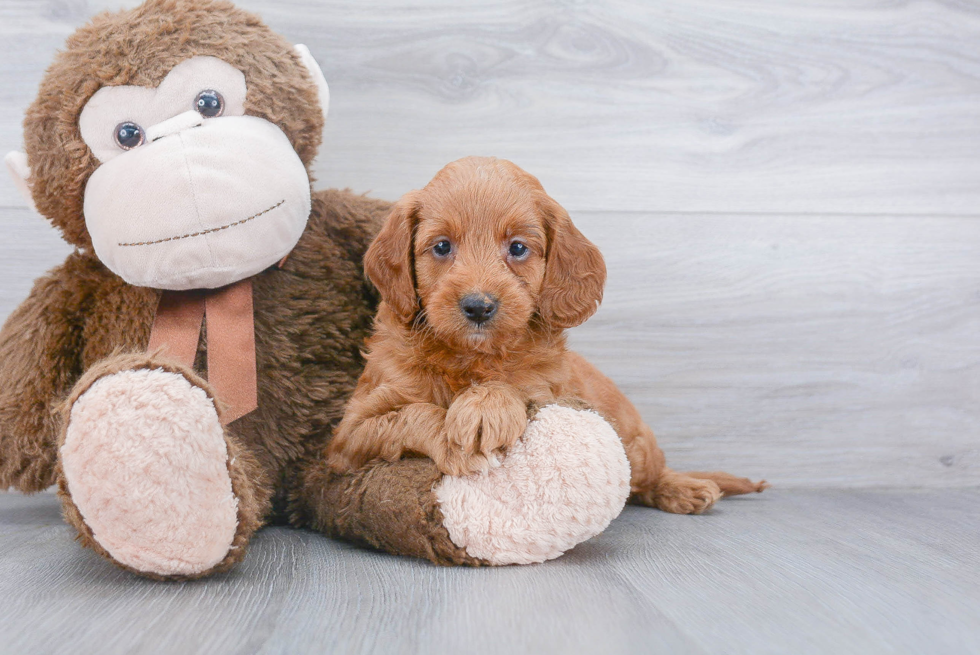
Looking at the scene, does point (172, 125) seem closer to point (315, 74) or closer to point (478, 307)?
point (315, 74)

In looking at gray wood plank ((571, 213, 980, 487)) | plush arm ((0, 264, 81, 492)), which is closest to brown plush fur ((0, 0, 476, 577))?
plush arm ((0, 264, 81, 492))

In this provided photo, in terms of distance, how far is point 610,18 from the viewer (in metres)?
2.15

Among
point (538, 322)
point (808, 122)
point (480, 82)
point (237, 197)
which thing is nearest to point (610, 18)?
point (480, 82)

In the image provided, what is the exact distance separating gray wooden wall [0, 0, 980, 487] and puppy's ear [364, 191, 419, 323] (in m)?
0.66

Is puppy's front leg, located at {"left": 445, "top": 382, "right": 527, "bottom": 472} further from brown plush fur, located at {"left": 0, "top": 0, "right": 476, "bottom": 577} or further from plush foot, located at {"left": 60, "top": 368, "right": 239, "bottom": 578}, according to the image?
plush foot, located at {"left": 60, "top": 368, "right": 239, "bottom": 578}

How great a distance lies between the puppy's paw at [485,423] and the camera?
4.31ft

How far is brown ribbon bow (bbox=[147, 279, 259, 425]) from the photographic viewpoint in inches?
59.6

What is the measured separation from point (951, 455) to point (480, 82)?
176 cm

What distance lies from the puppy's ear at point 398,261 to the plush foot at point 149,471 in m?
0.42

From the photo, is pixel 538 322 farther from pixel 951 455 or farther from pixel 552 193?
pixel 951 455

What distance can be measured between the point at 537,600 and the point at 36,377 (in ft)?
3.58

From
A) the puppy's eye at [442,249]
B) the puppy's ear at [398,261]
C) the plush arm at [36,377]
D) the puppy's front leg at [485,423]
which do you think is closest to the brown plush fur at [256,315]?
the plush arm at [36,377]

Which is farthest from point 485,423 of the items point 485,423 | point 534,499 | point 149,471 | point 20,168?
point 20,168

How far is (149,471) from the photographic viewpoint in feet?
3.71
